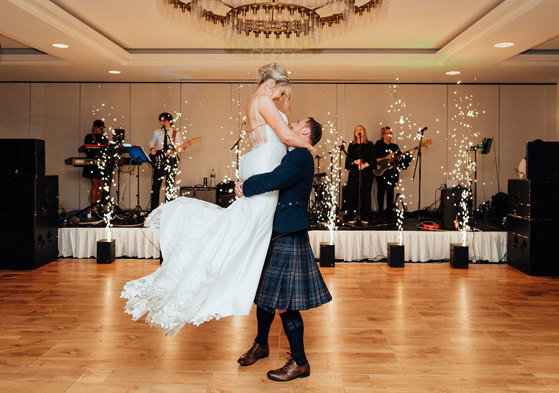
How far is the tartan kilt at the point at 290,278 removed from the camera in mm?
2920

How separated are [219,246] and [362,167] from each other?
5.87 meters

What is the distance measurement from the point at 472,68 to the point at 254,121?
6.25m

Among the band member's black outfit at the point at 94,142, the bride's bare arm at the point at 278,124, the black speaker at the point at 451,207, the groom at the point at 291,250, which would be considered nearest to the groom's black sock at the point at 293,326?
the groom at the point at 291,250

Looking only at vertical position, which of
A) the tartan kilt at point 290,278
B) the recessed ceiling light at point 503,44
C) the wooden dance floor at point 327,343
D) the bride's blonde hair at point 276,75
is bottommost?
the wooden dance floor at point 327,343

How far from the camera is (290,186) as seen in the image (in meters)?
2.96

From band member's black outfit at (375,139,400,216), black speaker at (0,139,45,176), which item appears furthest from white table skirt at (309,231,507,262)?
black speaker at (0,139,45,176)

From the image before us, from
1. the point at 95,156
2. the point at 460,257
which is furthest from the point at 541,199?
the point at 95,156

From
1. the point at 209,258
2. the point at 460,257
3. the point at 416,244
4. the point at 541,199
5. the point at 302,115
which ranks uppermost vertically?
the point at 302,115

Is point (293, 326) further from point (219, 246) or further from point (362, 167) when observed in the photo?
point (362, 167)

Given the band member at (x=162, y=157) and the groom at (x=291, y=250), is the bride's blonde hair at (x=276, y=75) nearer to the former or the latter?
the groom at (x=291, y=250)

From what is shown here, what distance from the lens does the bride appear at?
2.81 metres

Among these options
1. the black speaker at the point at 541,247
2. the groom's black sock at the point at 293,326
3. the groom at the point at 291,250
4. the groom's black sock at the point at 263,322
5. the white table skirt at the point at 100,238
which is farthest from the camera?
the white table skirt at the point at 100,238

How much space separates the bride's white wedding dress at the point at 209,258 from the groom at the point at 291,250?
0.08 meters

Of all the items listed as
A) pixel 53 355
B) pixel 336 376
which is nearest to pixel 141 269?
pixel 53 355
